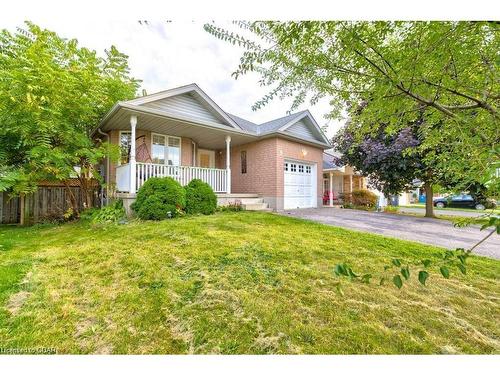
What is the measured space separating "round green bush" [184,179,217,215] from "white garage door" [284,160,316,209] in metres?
4.11

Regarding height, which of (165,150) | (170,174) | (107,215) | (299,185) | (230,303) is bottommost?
(230,303)

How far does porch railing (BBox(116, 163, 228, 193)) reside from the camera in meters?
8.00

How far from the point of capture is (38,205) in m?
8.05

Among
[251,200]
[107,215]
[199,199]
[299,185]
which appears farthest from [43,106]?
[299,185]

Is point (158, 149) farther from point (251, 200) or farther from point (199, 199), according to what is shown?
point (251, 200)

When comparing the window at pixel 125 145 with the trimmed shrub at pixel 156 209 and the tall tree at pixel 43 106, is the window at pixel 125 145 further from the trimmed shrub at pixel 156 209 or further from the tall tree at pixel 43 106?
the trimmed shrub at pixel 156 209

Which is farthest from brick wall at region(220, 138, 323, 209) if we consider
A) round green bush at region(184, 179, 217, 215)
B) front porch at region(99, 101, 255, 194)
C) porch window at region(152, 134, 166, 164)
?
porch window at region(152, 134, 166, 164)

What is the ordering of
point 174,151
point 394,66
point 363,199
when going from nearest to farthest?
1. point 394,66
2. point 174,151
3. point 363,199

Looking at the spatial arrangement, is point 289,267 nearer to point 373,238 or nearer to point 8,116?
point 373,238

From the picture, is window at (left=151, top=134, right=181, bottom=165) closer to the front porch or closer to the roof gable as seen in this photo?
the front porch

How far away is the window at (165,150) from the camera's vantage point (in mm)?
9664

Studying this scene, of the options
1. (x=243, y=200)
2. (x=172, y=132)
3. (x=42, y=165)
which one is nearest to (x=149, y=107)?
(x=172, y=132)

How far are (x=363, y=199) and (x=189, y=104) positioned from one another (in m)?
12.2

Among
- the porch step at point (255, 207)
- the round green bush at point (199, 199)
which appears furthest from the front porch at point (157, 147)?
the round green bush at point (199, 199)
